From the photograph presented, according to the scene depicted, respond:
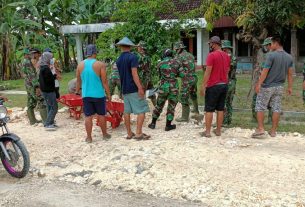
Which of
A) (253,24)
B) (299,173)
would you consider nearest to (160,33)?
(253,24)

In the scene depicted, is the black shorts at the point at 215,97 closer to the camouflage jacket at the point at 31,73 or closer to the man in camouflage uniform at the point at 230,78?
the man in camouflage uniform at the point at 230,78

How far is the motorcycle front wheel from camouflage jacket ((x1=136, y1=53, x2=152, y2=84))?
171 inches

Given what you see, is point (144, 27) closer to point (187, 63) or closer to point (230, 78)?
point (187, 63)

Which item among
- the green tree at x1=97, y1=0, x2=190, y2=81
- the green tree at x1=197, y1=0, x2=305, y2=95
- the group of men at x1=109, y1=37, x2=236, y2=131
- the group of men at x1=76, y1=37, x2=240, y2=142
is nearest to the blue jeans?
the group of men at x1=76, y1=37, x2=240, y2=142

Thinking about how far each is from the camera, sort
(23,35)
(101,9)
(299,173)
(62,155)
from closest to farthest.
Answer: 1. (299,173)
2. (62,155)
3. (23,35)
4. (101,9)

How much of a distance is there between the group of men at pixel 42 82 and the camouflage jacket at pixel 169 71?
91.3 inches

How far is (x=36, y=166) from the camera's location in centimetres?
618

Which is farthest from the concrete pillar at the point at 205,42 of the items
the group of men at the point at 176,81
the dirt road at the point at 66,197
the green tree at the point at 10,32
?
the dirt road at the point at 66,197

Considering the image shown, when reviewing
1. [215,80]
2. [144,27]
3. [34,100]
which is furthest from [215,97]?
[144,27]

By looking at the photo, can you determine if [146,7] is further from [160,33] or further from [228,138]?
[228,138]

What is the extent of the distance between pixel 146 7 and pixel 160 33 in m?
0.83

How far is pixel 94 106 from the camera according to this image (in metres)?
7.21

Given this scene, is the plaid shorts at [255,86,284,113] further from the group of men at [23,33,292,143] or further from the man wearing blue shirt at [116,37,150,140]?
the man wearing blue shirt at [116,37,150,140]

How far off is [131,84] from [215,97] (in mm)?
1531
